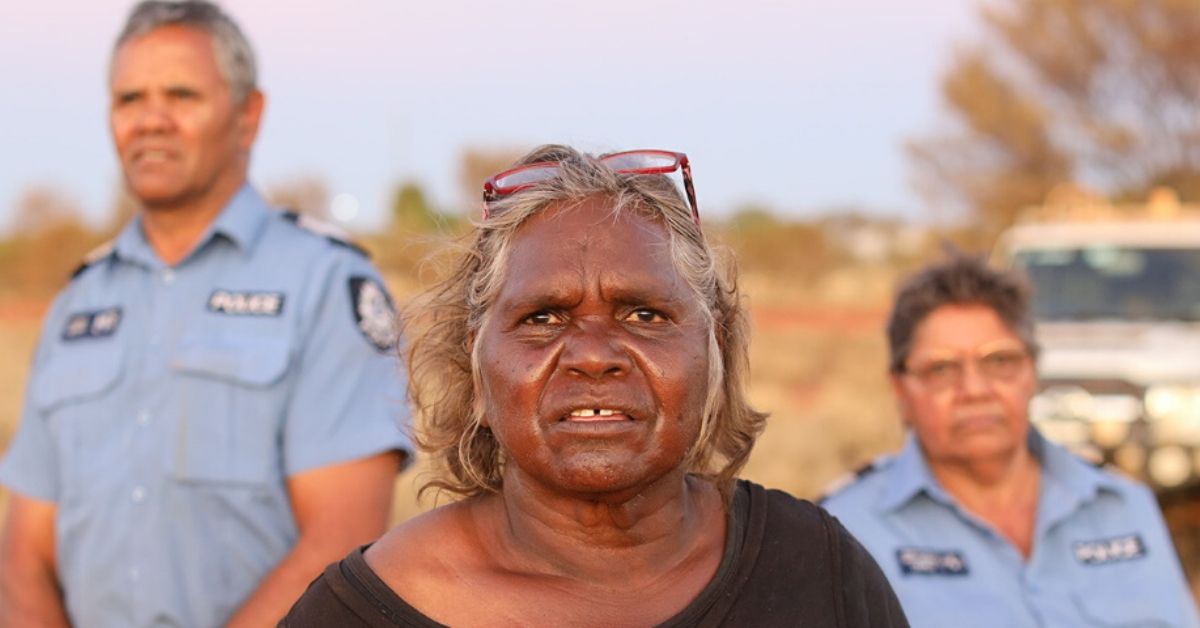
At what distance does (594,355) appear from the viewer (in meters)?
2.28

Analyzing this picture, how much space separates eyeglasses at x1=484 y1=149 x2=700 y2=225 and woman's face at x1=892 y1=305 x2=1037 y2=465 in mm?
1843

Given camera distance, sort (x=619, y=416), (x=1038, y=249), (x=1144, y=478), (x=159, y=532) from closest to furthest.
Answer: (x=619, y=416) → (x=159, y=532) → (x=1144, y=478) → (x=1038, y=249)

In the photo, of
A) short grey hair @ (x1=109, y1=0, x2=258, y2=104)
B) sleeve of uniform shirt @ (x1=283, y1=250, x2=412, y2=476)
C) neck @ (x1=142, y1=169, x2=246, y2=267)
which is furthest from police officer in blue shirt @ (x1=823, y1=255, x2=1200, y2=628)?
short grey hair @ (x1=109, y1=0, x2=258, y2=104)

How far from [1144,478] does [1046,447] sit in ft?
17.4

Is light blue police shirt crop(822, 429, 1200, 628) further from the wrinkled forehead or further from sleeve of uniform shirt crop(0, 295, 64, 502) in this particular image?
sleeve of uniform shirt crop(0, 295, 64, 502)

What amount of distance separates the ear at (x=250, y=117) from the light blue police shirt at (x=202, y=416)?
0.26 m

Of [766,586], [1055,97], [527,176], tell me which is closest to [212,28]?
[527,176]

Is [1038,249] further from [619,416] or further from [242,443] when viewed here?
[619,416]

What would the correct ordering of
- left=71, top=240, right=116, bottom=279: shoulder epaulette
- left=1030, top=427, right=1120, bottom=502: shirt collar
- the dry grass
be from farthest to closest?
the dry grass → left=1030, top=427, right=1120, bottom=502: shirt collar → left=71, top=240, right=116, bottom=279: shoulder epaulette

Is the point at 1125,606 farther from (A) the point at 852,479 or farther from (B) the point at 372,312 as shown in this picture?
(B) the point at 372,312

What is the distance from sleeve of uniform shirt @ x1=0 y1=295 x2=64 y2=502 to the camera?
3.80 meters

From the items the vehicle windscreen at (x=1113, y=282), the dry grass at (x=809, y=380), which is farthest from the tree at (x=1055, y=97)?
the vehicle windscreen at (x=1113, y=282)

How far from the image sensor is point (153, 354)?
12.3ft

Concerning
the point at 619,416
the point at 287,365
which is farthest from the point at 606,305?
the point at 287,365
